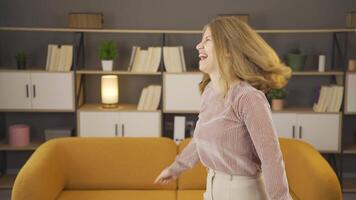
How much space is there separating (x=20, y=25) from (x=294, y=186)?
314 cm

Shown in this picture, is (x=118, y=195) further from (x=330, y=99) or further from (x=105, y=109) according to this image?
(x=330, y=99)

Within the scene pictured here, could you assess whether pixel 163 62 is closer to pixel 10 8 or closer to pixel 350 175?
pixel 10 8

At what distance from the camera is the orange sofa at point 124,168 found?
329cm

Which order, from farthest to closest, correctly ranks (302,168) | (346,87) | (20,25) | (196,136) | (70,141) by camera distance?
(20,25) < (346,87) < (70,141) < (302,168) < (196,136)

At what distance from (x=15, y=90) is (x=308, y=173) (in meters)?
2.91

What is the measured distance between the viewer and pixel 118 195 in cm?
331

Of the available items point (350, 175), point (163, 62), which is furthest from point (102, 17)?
point (350, 175)

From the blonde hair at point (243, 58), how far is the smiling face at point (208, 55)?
3cm

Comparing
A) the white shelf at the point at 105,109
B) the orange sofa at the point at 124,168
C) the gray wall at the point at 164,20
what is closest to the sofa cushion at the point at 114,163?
the orange sofa at the point at 124,168

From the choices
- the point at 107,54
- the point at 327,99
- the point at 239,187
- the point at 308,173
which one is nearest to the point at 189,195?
the point at 308,173

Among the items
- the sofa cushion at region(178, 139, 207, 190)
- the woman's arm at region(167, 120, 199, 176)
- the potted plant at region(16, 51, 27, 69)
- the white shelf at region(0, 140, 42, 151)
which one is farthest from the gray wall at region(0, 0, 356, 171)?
the woman's arm at region(167, 120, 199, 176)

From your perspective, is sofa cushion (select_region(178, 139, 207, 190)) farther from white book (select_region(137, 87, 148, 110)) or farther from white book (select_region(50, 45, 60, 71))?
white book (select_region(50, 45, 60, 71))

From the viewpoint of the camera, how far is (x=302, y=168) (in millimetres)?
3174

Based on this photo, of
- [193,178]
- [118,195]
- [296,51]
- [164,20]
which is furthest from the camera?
[164,20]
